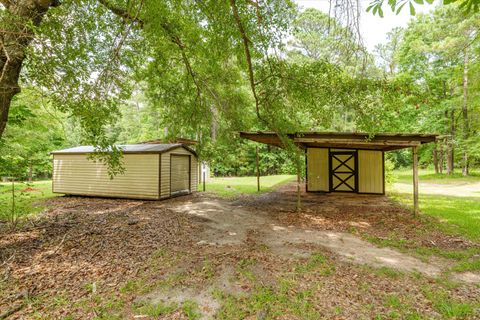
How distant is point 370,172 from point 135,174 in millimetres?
10182

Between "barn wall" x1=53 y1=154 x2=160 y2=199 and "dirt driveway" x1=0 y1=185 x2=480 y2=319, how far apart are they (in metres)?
3.09

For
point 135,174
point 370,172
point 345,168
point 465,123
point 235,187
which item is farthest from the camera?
point 465,123

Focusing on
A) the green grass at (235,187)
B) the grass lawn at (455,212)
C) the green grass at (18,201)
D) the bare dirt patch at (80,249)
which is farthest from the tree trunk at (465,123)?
the green grass at (18,201)

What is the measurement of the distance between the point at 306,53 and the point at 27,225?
76.8 feet

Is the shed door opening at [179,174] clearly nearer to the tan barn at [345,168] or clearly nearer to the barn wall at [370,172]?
the tan barn at [345,168]

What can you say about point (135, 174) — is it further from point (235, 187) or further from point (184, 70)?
point (235, 187)

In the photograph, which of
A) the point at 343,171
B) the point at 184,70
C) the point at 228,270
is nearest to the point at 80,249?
the point at 228,270

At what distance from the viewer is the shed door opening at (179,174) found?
34.6ft

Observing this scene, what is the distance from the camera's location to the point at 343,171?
1207cm

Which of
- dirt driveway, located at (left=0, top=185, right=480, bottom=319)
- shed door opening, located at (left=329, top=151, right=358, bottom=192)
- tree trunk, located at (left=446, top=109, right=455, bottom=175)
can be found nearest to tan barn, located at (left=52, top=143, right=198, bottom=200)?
dirt driveway, located at (left=0, top=185, right=480, bottom=319)

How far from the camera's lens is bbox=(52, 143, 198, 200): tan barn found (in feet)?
32.1

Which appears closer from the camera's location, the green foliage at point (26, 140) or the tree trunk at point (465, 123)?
the green foliage at point (26, 140)

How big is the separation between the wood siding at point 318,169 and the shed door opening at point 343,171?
272 mm

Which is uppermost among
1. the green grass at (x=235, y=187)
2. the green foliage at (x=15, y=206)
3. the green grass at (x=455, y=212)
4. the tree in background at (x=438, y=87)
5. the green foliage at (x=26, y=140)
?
the tree in background at (x=438, y=87)
